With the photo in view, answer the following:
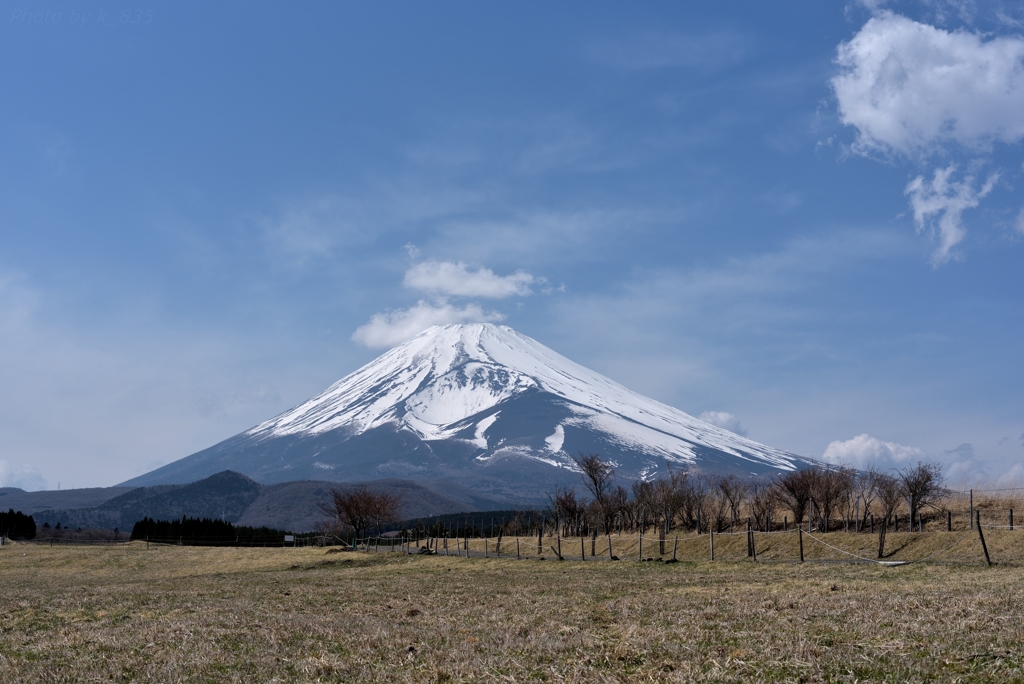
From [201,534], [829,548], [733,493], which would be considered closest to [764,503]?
[733,493]

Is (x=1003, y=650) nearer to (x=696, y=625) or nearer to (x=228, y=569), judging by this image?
(x=696, y=625)

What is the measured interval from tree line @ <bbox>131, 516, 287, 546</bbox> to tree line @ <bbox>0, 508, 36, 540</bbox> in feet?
42.4

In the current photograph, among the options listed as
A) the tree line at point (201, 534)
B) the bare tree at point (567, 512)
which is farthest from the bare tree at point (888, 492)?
the tree line at point (201, 534)

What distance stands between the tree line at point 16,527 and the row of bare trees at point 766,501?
75.5 meters

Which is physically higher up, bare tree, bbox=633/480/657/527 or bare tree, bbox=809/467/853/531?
bare tree, bbox=809/467/853/531

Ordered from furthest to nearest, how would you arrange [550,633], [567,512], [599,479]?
1. [599,479]
2. [567,512]
3. [550,633]

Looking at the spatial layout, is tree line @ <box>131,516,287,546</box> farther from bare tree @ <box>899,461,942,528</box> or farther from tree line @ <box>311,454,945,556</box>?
bare tree @ <box>899,461,942,528</box>

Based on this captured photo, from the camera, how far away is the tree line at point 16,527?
102125 mm

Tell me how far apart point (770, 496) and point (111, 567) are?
4568cm

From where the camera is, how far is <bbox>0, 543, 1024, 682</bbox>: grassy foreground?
8.80 m

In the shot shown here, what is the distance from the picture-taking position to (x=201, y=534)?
109 m

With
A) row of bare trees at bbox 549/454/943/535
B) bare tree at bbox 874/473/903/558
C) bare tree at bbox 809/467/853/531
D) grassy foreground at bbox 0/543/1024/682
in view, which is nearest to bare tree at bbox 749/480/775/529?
row of bare trees at bbox 549/454/943/535

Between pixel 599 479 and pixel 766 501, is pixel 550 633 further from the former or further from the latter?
pixel 599 479

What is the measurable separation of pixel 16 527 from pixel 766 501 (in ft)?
323
